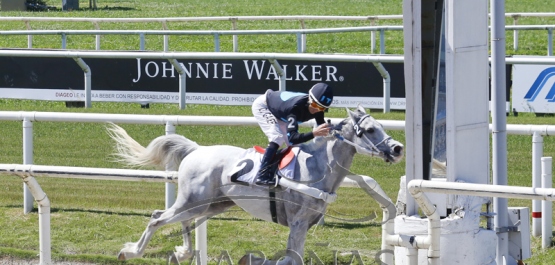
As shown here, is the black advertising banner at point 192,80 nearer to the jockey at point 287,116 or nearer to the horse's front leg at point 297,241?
the jockey at point 287,116

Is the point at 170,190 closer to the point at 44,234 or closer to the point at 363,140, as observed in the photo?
the point at 44,234

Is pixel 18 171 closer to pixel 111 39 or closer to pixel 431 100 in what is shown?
pixel 431 100

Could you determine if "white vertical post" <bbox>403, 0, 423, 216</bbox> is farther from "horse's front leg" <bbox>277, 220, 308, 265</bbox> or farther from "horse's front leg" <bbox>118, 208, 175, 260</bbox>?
"horse's front leg" <bbox>118, 208, 175, 260</bbox>

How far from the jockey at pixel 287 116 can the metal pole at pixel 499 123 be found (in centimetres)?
→ 88

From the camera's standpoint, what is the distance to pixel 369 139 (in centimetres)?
504

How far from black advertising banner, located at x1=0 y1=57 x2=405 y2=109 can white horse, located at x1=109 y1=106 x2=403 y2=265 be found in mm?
6207

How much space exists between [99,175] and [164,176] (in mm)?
371

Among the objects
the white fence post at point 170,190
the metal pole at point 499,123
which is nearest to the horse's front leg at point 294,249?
the metal pole at point 499,123

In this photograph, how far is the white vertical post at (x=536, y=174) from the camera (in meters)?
6.42

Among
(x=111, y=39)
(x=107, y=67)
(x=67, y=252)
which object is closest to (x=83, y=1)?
(x=111, y=39)

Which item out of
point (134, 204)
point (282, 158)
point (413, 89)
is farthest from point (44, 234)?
point (134, 204)

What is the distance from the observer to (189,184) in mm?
5387

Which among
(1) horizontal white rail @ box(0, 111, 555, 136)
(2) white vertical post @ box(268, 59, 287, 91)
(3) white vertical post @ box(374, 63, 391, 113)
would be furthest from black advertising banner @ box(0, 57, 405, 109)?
(1) horizontal white rail @ box(0, 111, 555, 136)

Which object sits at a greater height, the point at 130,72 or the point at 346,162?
the point at 130,72
